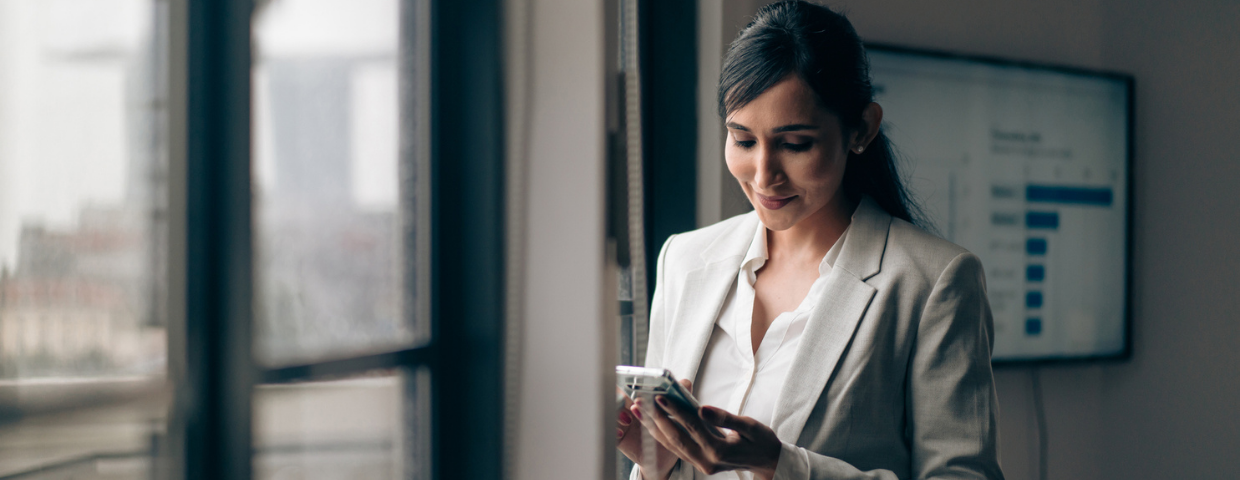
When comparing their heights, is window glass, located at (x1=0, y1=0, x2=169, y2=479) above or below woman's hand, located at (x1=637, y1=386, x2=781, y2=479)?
above

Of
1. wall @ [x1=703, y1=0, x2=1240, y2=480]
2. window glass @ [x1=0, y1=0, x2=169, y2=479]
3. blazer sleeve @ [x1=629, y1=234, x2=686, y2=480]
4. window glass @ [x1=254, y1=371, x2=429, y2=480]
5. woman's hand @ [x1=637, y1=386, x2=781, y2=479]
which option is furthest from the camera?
wall @ [x1=703, y1=0, x2=1240, y2=480]

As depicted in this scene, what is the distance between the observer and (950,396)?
83 cm

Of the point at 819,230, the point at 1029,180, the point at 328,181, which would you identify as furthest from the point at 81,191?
the point at 1029,180

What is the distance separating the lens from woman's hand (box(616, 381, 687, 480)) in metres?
0.88

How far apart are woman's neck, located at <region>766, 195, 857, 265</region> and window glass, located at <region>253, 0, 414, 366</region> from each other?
0.55m

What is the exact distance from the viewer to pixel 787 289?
99 centimetres

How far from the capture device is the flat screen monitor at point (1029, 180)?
5.17ft

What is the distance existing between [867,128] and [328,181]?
0.66m

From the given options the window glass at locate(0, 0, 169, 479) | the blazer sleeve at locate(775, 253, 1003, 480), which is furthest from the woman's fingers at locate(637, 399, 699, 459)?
the window glass at locate(0, 0, 169, 479)

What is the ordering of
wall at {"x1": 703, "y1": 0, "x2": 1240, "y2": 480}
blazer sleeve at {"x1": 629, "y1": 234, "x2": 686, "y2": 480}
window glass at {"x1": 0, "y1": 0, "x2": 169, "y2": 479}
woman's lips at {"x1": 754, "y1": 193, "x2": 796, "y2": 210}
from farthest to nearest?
wall at {"x1": 703, "y1": 0, "x2": 1240, "y2": 480}, blazer sleeve at {"x1": 629, "y1": 234, "x2": 686, "y2": 480}, woman's lips at {"x1": 754, "y1": 193, "x2": 796, "y2": 210}, window glass at {"x1": 0, "y1": 0, "x2": 169, "y2": 479}

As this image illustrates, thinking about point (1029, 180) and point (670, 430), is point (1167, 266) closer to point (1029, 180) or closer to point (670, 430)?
point (1029, 180)

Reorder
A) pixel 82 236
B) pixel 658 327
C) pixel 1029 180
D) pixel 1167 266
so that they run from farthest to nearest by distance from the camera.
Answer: pixel 1167 266, pixel 1029 180, pixel 658 327, pixel 82 236

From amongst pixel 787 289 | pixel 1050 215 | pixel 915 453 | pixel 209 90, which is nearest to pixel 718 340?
pixel 787 289

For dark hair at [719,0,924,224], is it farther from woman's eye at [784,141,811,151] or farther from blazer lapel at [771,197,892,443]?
blazer lapel at [771,197,892,443]
